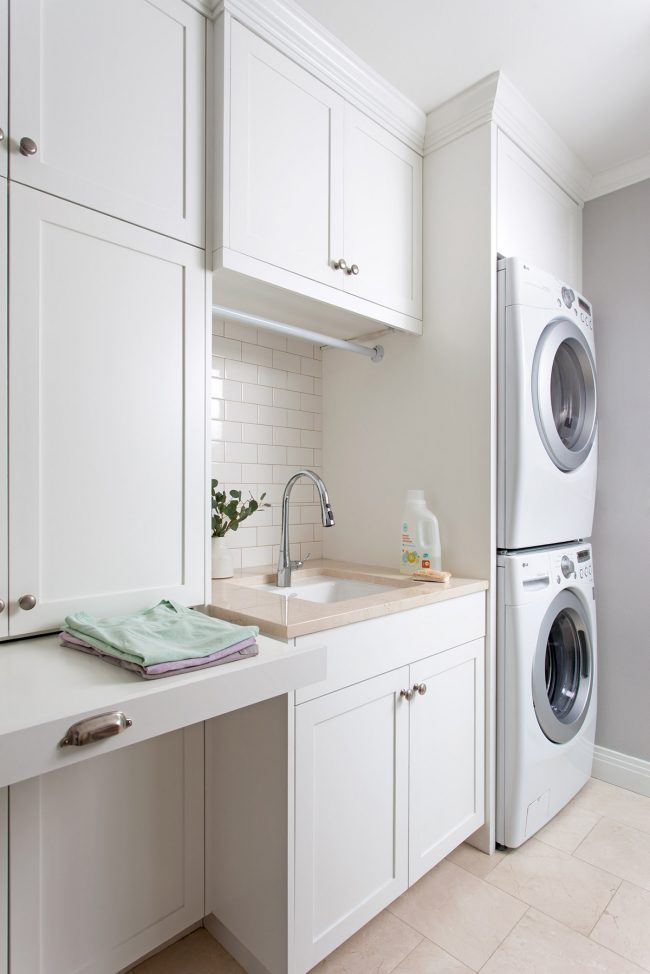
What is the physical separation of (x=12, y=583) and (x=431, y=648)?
1098 mm

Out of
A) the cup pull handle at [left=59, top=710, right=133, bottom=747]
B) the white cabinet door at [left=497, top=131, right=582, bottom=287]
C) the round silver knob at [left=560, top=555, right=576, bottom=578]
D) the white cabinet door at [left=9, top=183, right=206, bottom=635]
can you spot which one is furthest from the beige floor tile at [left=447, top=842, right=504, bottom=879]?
the white cabinet door at [left=497, top=131, right=582, bottom=287]

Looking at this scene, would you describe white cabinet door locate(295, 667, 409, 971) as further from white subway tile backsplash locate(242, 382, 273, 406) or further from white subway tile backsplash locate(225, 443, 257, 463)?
white subway tile backsplash locate(242, 382, 273, 406)

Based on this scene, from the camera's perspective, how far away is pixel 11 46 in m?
1.09

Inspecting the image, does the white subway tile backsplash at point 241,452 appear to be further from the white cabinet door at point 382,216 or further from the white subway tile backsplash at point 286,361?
the white cabinet door at point 382,216

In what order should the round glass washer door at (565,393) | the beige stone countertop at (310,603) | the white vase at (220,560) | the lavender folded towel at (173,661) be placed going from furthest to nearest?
1. the round glass washer door at (565,393)
2. the white vase at (220,560)
3. the beige stone countertop at (310,603)
4. the lavender folded towel at (173,661)

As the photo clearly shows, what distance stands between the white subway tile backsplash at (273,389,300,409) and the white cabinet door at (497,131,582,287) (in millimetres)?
899

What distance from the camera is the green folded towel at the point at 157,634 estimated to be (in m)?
0.97

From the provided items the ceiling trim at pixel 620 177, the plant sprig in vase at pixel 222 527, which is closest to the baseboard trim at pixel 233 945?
the plant sprig in vase at pixel 222 527

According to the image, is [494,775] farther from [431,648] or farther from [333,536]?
[333,536]

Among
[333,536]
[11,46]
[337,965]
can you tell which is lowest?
[337,965]

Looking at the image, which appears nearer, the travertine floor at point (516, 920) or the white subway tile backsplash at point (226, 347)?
the travertine floor at point (516, 920)

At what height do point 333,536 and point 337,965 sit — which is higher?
point 333,536

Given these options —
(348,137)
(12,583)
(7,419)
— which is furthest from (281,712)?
(348,137)

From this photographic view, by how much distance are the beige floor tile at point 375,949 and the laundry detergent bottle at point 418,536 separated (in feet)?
3.26
